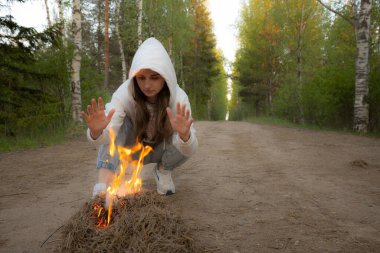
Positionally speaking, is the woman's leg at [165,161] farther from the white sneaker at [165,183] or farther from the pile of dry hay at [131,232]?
the pile of dry hay at [131,232]

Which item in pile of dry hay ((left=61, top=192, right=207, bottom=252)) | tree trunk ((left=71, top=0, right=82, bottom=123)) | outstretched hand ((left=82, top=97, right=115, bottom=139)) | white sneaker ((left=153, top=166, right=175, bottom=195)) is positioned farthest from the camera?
tree trunk ((left=71, top=0, right=82, bottom=123))

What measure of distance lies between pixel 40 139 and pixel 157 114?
21.5ft

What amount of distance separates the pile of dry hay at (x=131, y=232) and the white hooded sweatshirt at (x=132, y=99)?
0.96 metres

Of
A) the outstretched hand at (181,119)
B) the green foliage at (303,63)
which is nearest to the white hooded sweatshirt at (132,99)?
the outstretched hand at (181,119)

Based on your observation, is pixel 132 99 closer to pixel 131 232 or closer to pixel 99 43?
pixel 131 232

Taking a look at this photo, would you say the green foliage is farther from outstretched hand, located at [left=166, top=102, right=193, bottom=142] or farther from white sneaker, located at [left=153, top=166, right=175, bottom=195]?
outstretched hand, located at [left=166, top=102, right=193, bottom=142]

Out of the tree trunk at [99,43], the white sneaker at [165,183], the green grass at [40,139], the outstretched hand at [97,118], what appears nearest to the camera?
the outstretched hand at [97,118]

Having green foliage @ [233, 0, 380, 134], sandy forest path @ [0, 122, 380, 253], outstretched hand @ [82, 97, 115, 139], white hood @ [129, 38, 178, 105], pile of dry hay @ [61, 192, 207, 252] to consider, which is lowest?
sandy forest path @ [0, 122, 380, 253]

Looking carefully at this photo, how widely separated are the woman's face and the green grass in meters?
5.48

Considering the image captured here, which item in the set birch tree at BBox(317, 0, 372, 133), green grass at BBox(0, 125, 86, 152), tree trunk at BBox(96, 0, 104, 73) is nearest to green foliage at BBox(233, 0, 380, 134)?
birch tree at BBox(317, 0, 372, 133)

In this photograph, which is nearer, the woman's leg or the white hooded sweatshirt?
the white hooded sweatshirt

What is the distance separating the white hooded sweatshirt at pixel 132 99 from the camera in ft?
9.10

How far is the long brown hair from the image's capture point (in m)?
3.09

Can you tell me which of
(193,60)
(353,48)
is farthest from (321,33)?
(193,60)
